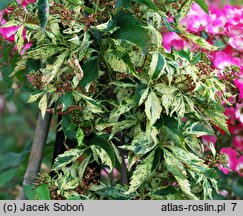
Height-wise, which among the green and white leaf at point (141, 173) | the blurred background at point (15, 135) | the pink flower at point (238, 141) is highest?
the green and white leaf at point (141, 173)

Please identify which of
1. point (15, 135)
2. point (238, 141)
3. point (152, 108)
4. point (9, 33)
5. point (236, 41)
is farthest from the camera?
point (15, 135)

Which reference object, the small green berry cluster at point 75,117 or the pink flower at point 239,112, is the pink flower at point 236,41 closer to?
the pink flower at point 239,112

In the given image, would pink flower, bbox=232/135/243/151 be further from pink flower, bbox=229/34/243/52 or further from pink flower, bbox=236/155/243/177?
pink flower, bbox=229/34/243/52

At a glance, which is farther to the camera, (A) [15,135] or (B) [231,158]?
(A) [15,135]

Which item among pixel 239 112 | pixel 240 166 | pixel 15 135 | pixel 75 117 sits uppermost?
pixel 75 117

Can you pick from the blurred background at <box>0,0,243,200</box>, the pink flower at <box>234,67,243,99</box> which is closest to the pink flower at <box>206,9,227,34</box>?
the pink flower at <box>234,67,243,99</box>

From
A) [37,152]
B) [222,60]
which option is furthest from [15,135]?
[222,60]

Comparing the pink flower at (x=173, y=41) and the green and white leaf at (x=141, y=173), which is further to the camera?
the pink flower at (x=173, y=41)

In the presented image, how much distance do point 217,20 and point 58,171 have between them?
2.28ft

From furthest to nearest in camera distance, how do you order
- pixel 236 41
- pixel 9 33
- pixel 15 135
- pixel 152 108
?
pixel 15 135, pixel 236 41, pixel 9 33, pixel 152 108

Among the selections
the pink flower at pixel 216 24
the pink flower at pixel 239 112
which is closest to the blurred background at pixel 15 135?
the pink flower at pixel 239 112

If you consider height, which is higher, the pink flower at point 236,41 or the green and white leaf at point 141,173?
the pink flower at point 236,41

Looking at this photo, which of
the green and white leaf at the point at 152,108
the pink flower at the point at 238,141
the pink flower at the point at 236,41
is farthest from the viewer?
the pink flower at the point at 238,141

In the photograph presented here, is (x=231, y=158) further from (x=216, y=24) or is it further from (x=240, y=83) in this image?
(x=216, y=24)
